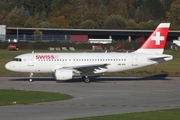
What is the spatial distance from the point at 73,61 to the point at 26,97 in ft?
43.2

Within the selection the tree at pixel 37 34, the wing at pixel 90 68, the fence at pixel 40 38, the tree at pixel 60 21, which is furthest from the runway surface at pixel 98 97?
the tree at pixel 60 21

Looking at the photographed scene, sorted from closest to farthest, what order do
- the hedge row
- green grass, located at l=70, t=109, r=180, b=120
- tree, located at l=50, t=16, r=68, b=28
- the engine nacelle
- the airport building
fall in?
green grass, located at l=70, t=109, r=180, b=120, the engine nacelle, the hedge row, the airport building, tree, located at l=50, t=16, r=68, b=28

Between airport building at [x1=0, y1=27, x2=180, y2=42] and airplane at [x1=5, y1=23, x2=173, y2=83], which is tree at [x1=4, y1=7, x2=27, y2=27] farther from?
airplane at [x1=5, y1=23, x2=173, y2=83]

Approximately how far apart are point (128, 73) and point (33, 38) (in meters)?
72.4

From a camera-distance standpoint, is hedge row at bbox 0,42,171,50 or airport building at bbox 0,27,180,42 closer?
hedge row at bbox 0,42,171,50

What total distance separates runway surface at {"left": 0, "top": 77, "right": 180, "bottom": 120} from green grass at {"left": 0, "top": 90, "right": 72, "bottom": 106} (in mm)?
1241

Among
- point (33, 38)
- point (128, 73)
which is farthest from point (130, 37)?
point (128, 73)

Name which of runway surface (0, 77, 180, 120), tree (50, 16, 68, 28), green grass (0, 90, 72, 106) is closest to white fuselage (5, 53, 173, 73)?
runway surface (0, 77, 180, 120)

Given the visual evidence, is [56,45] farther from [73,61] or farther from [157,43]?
[73,61]

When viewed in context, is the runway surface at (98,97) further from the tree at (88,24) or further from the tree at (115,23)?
the tree at (115,23)

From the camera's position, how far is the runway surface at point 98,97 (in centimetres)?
3316

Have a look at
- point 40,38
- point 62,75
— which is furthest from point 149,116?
point 40,38

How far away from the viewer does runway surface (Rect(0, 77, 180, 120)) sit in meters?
33.2

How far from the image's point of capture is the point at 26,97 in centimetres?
4041
